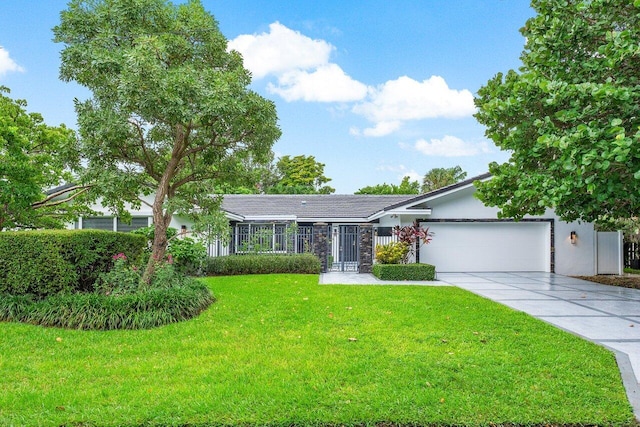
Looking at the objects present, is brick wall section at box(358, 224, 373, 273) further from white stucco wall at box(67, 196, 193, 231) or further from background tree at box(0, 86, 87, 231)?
background tree at box(0, 86, 87, 231)

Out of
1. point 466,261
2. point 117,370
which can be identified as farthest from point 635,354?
point 466,261

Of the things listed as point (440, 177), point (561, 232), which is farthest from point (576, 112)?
point (440, 177)

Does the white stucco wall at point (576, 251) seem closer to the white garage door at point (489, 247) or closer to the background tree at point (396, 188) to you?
the white garage door at point (489, 247)

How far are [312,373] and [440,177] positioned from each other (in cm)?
3717

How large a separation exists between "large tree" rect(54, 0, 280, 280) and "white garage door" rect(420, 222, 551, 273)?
10.1 m

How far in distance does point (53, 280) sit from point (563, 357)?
28.6 feet

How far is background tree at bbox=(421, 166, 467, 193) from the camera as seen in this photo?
126 ft

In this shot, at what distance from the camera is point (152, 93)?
23.0ft

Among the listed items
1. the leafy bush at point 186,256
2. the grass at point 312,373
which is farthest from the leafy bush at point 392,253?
the grass at point 312,373

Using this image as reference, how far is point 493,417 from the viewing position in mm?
3457

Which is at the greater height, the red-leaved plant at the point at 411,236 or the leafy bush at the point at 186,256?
the red-leaved plant at the point at 411,236

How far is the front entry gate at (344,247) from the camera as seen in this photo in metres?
16.7

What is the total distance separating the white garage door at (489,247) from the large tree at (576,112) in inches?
256

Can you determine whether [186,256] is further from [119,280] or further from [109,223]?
[119,280]
